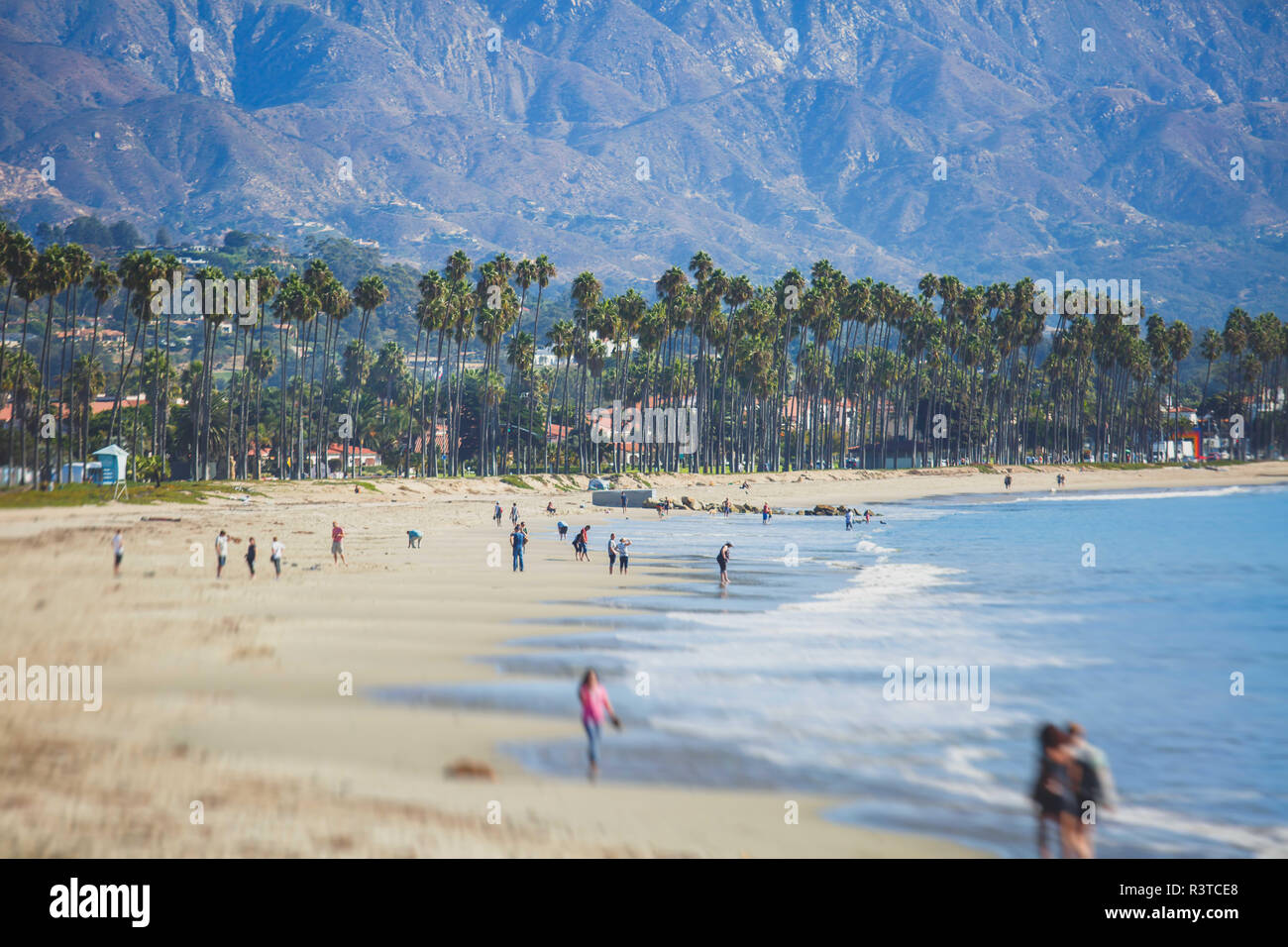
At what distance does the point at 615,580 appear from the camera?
111 feet

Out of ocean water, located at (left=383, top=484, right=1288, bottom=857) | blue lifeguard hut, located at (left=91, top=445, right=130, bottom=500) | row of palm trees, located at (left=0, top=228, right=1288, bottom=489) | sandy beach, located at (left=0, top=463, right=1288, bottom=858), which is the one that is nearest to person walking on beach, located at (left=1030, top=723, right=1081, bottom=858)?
ocean water, located at (left=383, top=484, right=1288, bottom=857)

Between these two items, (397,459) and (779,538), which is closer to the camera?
(779,538)

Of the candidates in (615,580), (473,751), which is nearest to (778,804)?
(473,751)

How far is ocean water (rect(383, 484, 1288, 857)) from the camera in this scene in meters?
13.1

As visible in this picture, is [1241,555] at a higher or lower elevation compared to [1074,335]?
lower

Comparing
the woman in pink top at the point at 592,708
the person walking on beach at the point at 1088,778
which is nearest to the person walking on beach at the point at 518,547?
the woman in pink top at the point at 592,708

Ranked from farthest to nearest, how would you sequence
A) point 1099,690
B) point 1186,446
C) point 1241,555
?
point 1186,446 → point 1241,555 → point 1099,690

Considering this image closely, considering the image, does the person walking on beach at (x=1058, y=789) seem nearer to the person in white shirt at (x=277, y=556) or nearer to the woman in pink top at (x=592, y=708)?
the woman in pink top at (x=592, y=708)

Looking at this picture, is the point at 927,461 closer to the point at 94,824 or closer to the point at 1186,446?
the point at 1186,446

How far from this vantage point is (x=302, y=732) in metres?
14.5

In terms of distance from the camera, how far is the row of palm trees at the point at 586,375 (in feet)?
276

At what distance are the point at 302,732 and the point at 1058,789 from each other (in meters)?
9.94

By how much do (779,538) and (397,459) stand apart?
72542mm
